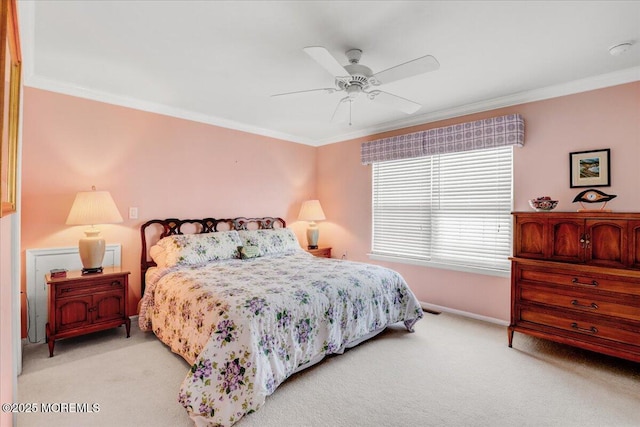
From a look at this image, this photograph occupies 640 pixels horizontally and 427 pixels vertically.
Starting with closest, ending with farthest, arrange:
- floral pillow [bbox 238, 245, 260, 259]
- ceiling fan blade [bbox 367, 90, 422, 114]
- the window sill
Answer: ceiling fan blade [bbox 367, 90, 422, 114], the window sill, floral pillow [bbox 238, 245, 260, 259]

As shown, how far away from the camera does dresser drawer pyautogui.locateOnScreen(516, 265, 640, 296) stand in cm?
237

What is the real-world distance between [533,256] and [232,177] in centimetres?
363

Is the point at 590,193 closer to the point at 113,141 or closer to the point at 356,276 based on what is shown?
the point at 356,276

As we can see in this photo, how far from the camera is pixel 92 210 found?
292 centimetres

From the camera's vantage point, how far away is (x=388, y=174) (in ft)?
15.0

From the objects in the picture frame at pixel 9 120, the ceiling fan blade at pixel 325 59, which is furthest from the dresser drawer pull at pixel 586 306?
the picture frame at pixel 9 120

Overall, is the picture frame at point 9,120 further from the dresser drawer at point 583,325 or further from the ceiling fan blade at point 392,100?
the dresser drawer at point 583,325


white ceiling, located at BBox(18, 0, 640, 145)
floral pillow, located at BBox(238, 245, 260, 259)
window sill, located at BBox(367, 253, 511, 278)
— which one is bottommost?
window sill, located at BBox(367, 253, 511, 278)

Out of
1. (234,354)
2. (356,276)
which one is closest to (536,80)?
(356,276)

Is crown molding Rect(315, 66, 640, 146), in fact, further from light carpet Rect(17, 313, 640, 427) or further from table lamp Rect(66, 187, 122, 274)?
table lamp Rect(66, 187, 122, 274)

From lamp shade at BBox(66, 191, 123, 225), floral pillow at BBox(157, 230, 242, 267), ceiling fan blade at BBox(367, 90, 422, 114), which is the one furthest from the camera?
floral pillow at BBox(157, 230, 242, 267)

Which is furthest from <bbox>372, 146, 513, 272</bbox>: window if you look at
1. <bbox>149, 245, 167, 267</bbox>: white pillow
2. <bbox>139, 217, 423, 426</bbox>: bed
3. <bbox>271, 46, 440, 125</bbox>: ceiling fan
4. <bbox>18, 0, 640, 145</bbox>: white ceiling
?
<bbox>149, 245, 167, 267</bbox>: white pillow

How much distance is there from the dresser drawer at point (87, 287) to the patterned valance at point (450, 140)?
344 centimetres

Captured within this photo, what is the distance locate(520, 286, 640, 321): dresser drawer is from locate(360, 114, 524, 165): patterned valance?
1546 millimetres
